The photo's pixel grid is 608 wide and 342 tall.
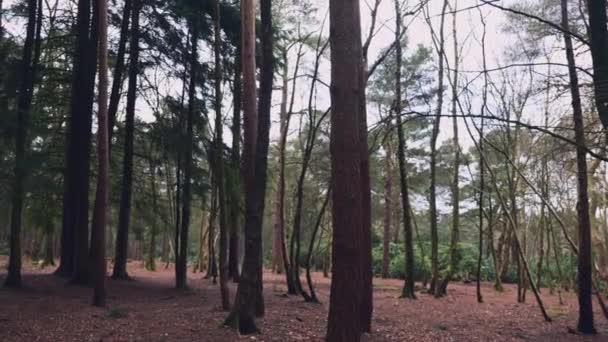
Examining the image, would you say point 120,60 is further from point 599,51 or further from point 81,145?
point 599,51

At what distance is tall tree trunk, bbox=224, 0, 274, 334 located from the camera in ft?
24.1

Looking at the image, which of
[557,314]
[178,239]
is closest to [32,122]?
[178,239]

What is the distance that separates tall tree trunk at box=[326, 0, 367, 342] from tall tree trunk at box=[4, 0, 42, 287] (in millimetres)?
6713

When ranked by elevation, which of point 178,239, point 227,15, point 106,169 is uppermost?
point 227,15

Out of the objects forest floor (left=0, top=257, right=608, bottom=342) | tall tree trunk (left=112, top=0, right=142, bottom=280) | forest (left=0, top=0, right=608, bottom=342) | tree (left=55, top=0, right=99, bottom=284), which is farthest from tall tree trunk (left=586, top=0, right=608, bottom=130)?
tall tree trunk (left=112, top=0, right=142, bottom=280)

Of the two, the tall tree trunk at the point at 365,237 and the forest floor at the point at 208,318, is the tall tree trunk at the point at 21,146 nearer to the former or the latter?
the forest floor at the point at 208,318

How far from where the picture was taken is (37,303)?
8.95m

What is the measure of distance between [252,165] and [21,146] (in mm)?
4769

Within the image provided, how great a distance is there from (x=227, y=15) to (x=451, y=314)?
9.42 meters

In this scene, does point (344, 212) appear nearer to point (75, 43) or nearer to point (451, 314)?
point (451, 314)

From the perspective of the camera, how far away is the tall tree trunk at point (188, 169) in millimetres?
12734

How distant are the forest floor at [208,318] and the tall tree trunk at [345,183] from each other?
8.07ft

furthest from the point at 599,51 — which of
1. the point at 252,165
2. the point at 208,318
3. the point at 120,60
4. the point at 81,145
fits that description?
the point at 120,60

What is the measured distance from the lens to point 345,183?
5.09 meters
